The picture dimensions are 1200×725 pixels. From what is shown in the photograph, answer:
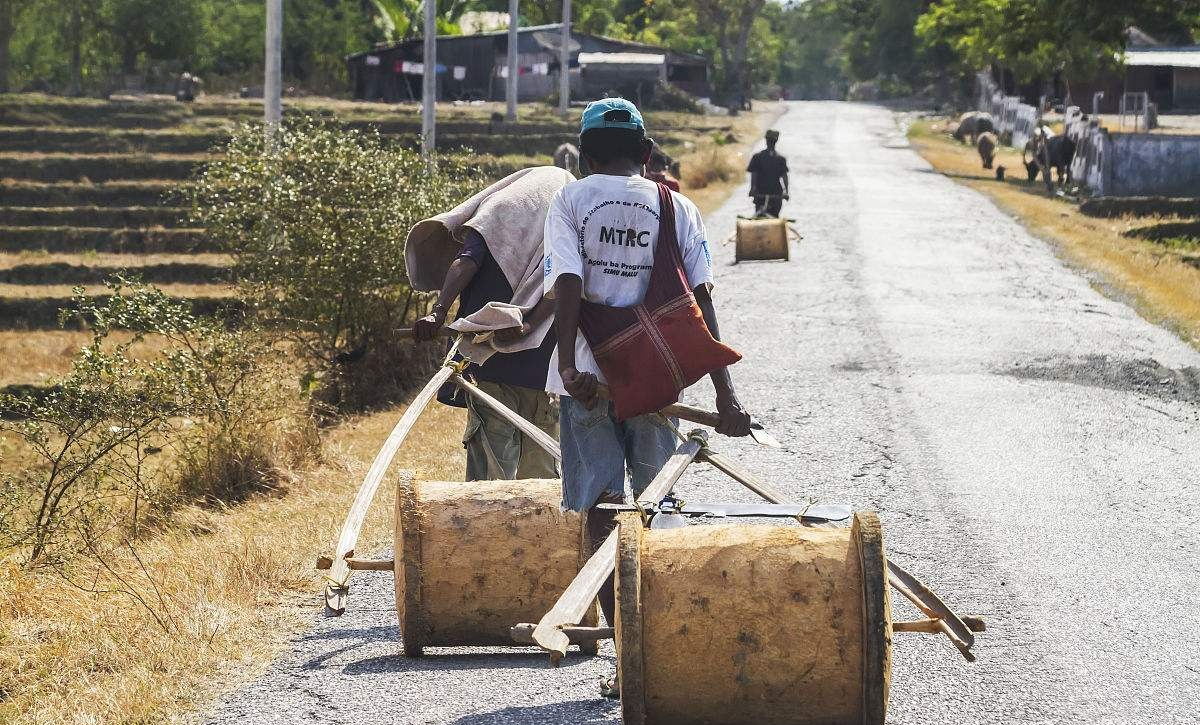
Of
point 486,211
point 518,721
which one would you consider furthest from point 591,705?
point 486,211

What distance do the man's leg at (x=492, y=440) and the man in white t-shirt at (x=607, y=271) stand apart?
1397 millimetres

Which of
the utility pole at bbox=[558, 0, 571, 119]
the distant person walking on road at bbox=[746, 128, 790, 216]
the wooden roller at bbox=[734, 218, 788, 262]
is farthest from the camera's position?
the utility pole at bbox=[558, 0, 571, 119]

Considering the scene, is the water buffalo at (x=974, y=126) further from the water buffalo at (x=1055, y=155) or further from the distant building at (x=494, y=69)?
the water buffalo at (x=1055, y=155)

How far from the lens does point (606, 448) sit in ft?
15.7

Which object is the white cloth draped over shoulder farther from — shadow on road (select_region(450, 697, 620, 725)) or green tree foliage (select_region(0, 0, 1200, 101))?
green tree foliage (select_region(0, 0, 1200, 101))

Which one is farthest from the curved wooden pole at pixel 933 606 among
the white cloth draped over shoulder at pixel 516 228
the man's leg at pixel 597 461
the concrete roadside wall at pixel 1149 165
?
the concrete roadside wall at pixel 1149 165

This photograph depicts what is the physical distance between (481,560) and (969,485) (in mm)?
4415

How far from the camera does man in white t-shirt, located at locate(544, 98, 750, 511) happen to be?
181 inches

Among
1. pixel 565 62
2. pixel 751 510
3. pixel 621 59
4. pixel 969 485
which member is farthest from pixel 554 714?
pixel 621 59

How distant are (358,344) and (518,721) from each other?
9823 mm

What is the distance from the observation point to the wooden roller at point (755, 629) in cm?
399

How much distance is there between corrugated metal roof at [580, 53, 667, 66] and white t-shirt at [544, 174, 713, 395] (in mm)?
54459

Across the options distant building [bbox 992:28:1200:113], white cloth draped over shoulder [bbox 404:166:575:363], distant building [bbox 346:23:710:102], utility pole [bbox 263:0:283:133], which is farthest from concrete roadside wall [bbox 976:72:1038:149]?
white cloth draped over shoulder [bbox 404:166:575:363]

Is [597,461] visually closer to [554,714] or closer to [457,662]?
[554,714]
